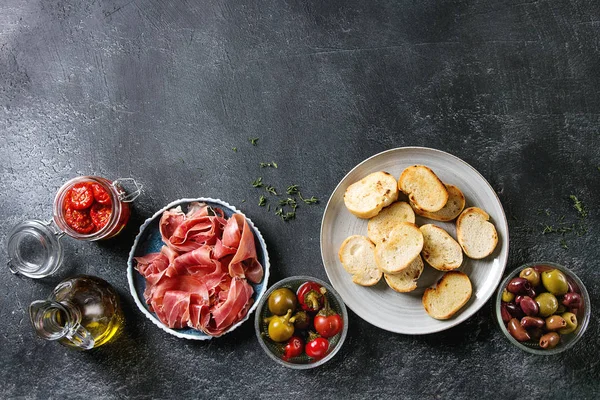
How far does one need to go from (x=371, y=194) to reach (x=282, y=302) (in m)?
0.57

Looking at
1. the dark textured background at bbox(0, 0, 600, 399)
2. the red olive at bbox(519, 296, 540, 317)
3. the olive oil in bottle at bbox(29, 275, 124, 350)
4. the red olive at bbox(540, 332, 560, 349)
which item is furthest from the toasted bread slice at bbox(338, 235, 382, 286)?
the olive oil in bottle at bbox(29, 275, 124, 350)

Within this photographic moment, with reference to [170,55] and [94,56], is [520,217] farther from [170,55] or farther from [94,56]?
[94,56]

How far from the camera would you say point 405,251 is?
233 cm

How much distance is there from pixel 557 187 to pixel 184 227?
5.27 ft

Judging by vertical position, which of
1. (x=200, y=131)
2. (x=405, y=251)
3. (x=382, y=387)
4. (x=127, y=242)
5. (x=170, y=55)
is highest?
(x=170, y=55)

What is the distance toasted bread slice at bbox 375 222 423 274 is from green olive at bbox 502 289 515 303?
0.39 m

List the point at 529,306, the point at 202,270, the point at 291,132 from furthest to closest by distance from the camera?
1. the point at 291,132
2. the point at 202,270
3. the point at 529,306

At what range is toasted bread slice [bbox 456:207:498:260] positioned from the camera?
2365mm

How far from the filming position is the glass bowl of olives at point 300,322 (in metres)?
2.36

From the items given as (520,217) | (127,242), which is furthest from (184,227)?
(520,217)

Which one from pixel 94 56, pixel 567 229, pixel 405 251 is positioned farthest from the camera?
pixel 94 56

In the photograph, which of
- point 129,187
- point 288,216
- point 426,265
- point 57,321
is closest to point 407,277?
point 426,265

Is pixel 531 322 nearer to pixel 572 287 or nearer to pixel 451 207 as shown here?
pixel 572 287

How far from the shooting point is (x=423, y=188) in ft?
7.78
